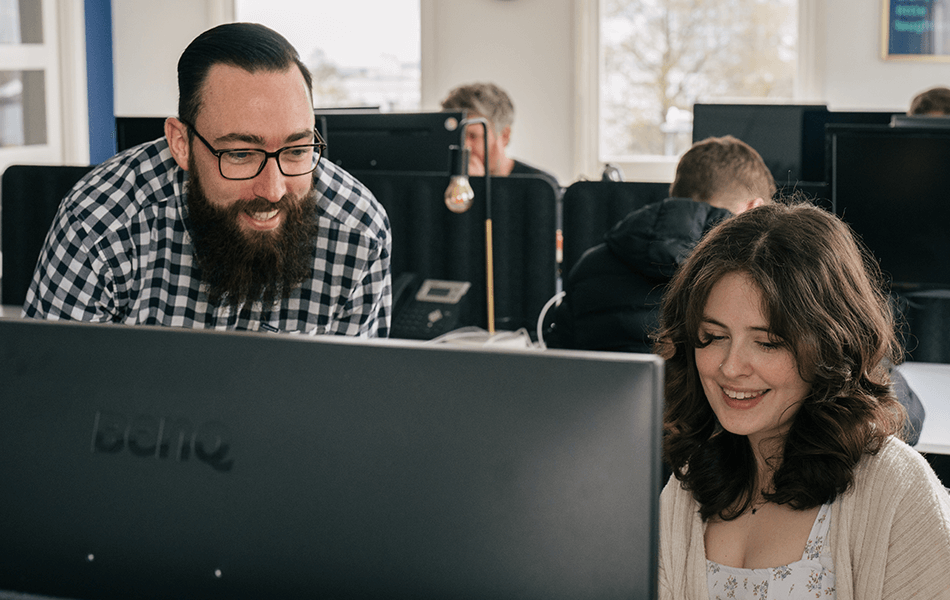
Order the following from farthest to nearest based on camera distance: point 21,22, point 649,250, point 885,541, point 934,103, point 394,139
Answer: point 21,22, point 934,103, point 394,139, point 649,250, point 885,541

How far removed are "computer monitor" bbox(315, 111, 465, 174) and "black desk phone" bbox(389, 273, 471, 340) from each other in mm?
370

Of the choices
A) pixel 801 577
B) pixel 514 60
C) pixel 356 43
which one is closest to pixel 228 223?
pixel 801 577

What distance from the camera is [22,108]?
15.1 feet

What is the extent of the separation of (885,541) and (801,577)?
11 centimetres

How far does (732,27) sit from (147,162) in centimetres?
455

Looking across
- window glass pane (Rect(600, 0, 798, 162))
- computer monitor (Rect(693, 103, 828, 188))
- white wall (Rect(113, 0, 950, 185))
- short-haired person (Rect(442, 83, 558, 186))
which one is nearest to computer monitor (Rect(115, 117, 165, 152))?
short-haired person (Rect(442, 83, 558, 186))

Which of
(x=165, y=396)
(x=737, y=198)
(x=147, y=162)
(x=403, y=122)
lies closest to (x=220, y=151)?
(x=147, y=162)

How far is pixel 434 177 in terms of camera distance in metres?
2.51

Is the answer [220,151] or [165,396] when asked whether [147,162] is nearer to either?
[220,151]

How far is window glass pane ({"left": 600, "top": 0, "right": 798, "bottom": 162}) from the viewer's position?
207 inches

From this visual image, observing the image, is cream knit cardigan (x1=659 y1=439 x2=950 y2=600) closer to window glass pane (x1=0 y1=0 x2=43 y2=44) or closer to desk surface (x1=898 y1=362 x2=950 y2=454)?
desk surface (x1=898 y1=362 x2=950 y2=454)

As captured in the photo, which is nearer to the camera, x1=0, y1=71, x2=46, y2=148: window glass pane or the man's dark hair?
the man's dark hair

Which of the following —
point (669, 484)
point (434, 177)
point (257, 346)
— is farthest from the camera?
point (434, 177)

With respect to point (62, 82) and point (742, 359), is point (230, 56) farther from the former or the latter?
point (62, 82)
